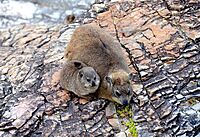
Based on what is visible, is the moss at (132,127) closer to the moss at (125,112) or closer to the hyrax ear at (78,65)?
the moss at (125,112)

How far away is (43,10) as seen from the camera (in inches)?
432

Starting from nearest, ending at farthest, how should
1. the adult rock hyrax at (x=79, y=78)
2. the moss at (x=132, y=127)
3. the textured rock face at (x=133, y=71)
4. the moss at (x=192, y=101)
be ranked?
the moss at (x=132, y=127)
the textured rock face at (x=133, y=71)
the adult rock hyrax at (x=79, y=78)
the moss at (x=192, y=101)

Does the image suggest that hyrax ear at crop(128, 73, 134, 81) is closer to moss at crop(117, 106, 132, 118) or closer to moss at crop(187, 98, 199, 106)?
moss at crop(117, 106, 132, 118)

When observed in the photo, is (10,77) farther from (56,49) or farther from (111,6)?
(111,6)

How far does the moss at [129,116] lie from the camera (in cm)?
641

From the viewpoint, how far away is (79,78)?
688 centimetres

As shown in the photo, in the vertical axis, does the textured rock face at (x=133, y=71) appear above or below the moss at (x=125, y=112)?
above

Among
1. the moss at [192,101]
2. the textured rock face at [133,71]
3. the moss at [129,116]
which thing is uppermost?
the textured rock face at [133,71]

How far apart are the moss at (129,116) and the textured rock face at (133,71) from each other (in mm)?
55

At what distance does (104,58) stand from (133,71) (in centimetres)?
61

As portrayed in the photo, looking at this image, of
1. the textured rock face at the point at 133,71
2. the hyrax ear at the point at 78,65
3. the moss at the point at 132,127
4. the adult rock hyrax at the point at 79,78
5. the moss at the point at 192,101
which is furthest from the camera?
the hyrax ear at the point at 78,65

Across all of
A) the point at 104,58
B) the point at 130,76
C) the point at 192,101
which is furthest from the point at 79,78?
the point at 192,101

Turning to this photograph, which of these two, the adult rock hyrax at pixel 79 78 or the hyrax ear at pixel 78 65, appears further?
the hyrax ear at pixel 78 65

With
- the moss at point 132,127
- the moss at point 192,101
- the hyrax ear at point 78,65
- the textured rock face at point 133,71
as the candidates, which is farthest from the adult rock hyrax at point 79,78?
the moss at point 192,101
